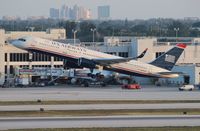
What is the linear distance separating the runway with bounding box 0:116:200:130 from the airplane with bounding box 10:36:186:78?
4554 centimetres

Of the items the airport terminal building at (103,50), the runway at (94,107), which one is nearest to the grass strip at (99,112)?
the runway at (94,107)

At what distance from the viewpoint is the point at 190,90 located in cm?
9700

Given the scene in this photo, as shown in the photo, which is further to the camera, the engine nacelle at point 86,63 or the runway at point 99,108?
the engine nacelle at point 86,63

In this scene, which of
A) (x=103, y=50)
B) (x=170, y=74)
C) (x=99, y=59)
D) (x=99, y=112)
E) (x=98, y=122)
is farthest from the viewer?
(x=103, y=50)

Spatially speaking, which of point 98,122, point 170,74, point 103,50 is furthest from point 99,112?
point 103,50

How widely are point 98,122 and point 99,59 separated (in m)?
53.1

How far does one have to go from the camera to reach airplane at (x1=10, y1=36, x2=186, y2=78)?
101812 mm

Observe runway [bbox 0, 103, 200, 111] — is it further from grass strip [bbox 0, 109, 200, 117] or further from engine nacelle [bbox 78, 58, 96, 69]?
engine nacelle [bbox 78, 58, 96, 69]

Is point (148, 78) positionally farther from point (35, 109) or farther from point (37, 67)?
point (35, 109)

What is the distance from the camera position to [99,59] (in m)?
107

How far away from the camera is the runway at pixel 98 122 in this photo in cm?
5166

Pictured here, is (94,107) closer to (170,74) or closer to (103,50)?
(170,74)

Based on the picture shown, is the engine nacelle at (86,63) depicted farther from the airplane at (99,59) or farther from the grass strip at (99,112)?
the grass strip at (99,112)

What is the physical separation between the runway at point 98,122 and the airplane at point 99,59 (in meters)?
45.5
